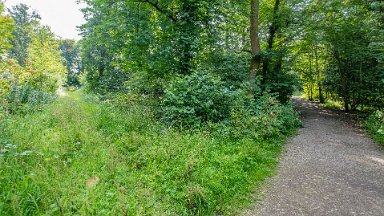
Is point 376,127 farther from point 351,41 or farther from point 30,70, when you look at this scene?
point 30,70

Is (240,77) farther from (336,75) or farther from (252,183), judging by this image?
(336,75)

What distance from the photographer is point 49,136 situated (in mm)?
4496

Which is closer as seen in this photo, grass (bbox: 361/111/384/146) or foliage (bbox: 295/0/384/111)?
grass (bbox: 361/111/384/146)

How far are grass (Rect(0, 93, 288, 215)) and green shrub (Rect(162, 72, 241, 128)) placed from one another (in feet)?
2.50

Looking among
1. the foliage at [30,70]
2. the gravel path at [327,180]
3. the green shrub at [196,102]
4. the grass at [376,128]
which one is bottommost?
the gravel path at [327,180]

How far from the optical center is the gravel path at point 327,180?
3516mm

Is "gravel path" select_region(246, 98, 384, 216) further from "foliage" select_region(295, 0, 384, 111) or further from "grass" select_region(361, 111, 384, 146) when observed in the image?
"foliage" select_region(295, 0, 384, 111)

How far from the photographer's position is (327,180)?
4.42 metres

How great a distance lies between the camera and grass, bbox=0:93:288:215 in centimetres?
263

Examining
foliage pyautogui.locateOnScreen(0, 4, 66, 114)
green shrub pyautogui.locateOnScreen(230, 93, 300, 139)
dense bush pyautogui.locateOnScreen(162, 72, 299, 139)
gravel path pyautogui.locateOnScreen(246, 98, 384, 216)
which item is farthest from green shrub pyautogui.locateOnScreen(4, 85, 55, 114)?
gravel path pyautogui.locateOnScreen(246, 98, 384, 216)

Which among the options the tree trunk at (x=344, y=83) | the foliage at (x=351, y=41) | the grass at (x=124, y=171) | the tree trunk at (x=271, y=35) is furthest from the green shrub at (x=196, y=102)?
the tree trunk at (x=344, y=83)

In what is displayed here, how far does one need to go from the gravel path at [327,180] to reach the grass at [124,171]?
40 centimetres

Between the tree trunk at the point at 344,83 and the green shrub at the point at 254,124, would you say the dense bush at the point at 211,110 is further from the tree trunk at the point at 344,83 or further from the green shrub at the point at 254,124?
the tree trunk at the point at 344,83

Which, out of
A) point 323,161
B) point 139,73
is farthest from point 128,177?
point 139,73
